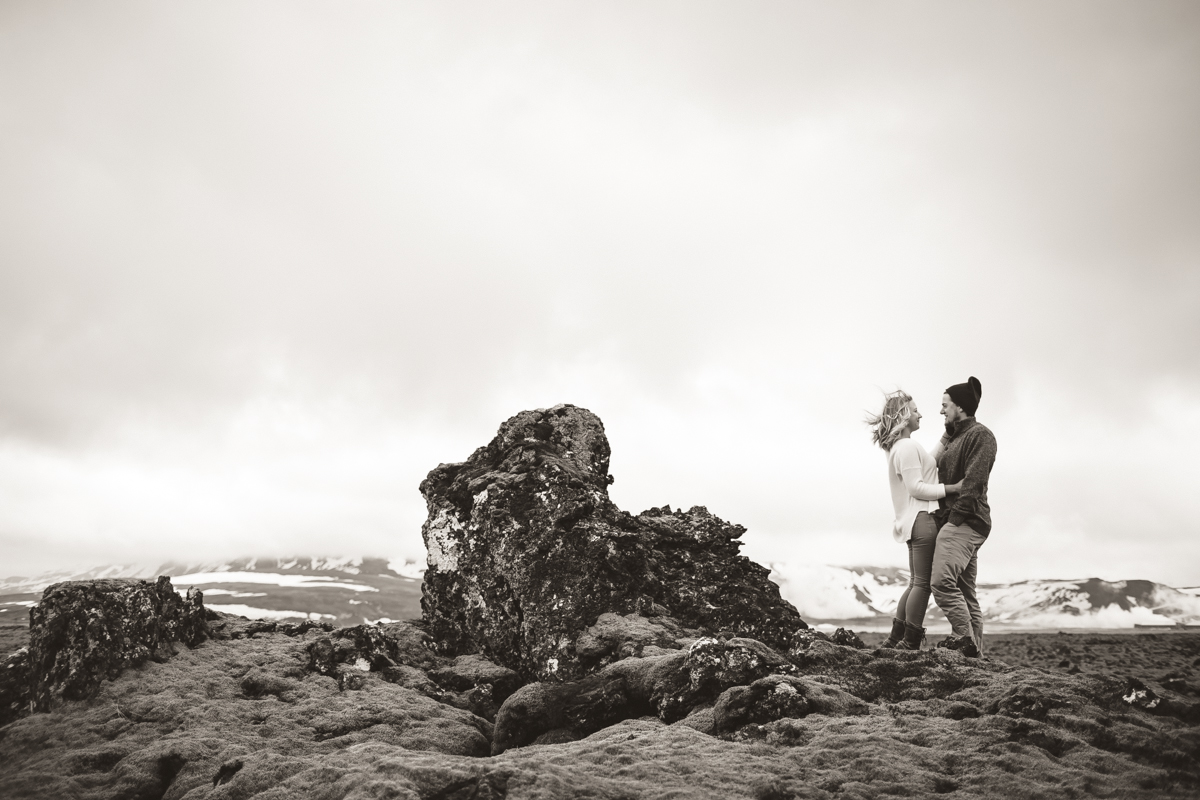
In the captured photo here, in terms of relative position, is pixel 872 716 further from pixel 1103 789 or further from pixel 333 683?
pixel 333 683

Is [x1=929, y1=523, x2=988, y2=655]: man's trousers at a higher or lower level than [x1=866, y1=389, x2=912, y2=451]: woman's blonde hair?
lower

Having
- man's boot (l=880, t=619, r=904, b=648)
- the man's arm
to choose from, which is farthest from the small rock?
the man's arm

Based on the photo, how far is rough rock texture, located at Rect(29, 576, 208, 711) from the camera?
16109mm

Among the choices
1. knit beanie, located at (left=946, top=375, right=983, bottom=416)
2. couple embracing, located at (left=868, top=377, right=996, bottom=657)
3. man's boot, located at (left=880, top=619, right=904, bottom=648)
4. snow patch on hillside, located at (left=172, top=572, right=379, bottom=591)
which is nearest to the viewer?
couple embracing, located at (left=868, top=377, right=996, bottom=657)

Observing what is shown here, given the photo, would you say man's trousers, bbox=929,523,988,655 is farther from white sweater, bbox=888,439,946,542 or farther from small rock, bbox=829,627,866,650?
small rock, bbox=829,627,866,650

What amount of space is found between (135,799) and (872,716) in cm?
1423

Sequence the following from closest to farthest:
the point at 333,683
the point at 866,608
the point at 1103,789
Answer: the point at 1103,789 → the point at 333,683 → the point at 866,608

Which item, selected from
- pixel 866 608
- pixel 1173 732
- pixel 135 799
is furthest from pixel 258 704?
pixel 866 608

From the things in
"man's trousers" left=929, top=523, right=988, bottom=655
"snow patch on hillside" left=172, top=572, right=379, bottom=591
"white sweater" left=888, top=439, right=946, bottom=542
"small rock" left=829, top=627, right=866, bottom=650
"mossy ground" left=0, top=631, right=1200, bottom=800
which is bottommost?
"snow patch on hillside" left=172, top=572, right=379, bottom=591

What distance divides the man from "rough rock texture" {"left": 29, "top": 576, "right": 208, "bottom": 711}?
20132 mm

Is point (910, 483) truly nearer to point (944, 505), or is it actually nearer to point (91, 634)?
point (944, 505)

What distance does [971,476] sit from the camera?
13.9m

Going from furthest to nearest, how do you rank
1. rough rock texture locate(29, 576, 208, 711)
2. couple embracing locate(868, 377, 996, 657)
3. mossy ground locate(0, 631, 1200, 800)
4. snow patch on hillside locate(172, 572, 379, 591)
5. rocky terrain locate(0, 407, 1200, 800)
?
snow patch on hillside locate(172, 572, 379, 591)
rough rock texture locate(29, 576, 208, 711)
couple embracing locate(868, 377, 996, 657)
rocky terrain locate(0, 407, 1200, 800)
mossy ground locate(0, 631, 1200, 800)

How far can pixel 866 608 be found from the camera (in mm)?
151125
